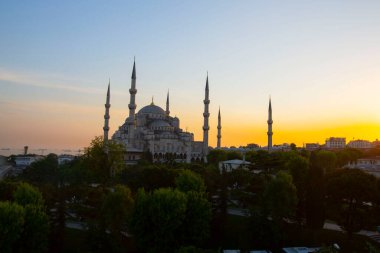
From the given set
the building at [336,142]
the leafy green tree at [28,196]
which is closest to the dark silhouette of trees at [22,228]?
the leafy green tree at [28,196]

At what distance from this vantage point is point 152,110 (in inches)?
3386

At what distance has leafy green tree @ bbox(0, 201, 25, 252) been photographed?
17391 millimetres

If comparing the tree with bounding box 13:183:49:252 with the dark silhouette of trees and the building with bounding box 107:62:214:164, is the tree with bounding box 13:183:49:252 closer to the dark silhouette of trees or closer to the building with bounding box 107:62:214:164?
the dark silhouette of trees

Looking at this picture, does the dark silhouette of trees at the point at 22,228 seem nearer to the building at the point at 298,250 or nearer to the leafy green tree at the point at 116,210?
the leafy green tree at the point at 116,210

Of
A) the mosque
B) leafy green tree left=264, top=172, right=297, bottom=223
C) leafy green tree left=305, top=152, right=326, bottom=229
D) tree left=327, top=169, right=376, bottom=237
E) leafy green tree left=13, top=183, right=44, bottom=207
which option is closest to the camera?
tree left=327, top=169, right=376, bottom=237

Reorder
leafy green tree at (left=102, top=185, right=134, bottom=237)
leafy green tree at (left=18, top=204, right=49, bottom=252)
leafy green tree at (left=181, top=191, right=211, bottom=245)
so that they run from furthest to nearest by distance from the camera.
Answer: leafy green tree at (left=102, top=185, right=134, bottom=237)
leafy green tree at (left=181, top=191, right=211, bottom=245)
leafy green tree at (left=18, top=204, right=49, bottom=252)

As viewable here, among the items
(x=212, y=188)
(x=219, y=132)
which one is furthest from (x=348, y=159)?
(x=212, y=188)

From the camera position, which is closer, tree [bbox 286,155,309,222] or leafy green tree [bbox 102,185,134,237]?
leafy green tree [bbox 102,185,134,237]

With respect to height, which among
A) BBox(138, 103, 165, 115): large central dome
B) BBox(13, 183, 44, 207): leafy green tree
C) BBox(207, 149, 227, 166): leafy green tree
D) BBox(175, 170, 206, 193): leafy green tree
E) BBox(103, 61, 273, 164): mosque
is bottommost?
BBox(13, 183, 44, 207): leafy green tree

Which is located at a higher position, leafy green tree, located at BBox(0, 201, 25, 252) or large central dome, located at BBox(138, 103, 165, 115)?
large central dome, located at BBox(138, 103, 165, 115)

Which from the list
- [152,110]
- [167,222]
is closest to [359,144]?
[152,110]

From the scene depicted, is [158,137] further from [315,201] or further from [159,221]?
[159,221]

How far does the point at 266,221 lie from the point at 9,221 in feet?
43.4

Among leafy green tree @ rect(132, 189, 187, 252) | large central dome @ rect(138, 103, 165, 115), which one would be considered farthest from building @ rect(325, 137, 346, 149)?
leafy green tree @ rect(132, 189, 187, 252)
